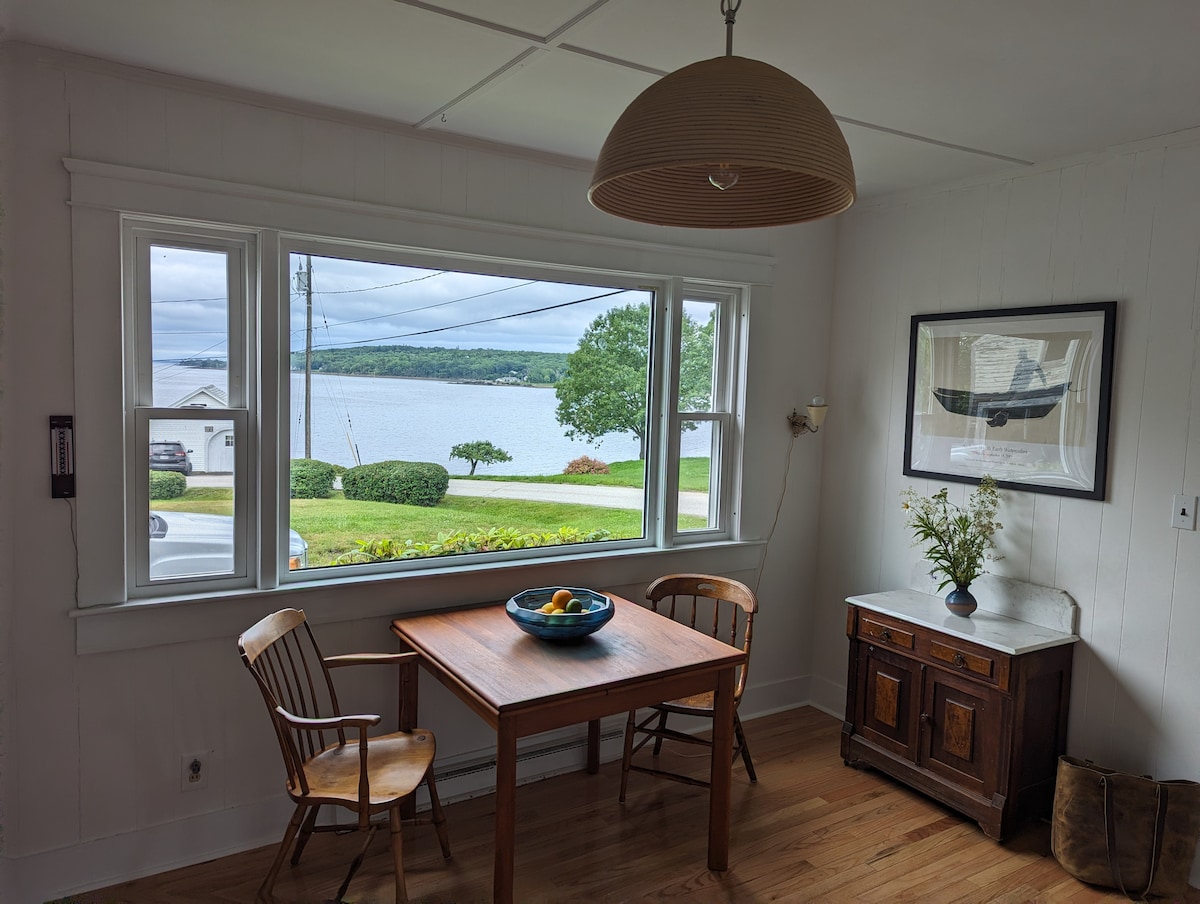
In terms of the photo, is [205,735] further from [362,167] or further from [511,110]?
[511,110]

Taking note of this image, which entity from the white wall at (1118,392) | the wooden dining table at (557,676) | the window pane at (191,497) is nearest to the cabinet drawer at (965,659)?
the white wall at (1118,392)

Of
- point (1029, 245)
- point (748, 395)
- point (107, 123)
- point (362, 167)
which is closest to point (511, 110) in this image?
point (362, 167)

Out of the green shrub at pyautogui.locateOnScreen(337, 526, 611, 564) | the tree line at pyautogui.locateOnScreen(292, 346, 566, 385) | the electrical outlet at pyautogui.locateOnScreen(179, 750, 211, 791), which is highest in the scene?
the tree line at pyautogui.locateOnScreen(292, 346, 566, 385)

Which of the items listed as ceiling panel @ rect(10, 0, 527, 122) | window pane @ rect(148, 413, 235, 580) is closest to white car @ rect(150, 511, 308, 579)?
window pane @ rect(148, 413, 235, 580)

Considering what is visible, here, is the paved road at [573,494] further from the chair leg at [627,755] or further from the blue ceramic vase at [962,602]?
the blue ceramic vase at [962,602]

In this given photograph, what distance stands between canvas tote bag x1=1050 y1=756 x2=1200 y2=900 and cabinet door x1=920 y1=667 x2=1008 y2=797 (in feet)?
0.78

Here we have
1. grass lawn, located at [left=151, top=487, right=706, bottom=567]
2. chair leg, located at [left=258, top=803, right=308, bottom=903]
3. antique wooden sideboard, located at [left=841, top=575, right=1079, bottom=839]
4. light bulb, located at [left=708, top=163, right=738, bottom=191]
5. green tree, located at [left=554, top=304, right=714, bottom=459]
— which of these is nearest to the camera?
light bulb, located at [left=708, top=163, right=738, bottom=191]

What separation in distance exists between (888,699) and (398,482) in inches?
88.6

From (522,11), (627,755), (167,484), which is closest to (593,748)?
(627,755)

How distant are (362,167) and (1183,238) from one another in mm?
2940

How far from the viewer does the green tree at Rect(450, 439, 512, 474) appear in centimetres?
343

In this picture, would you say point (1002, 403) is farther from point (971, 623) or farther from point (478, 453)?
point (478, 453)

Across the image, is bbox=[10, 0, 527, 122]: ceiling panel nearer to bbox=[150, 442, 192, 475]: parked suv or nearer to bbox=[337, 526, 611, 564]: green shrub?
bbox=[150, 442, 192, 475]: parked suv

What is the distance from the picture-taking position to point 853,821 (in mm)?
3162
